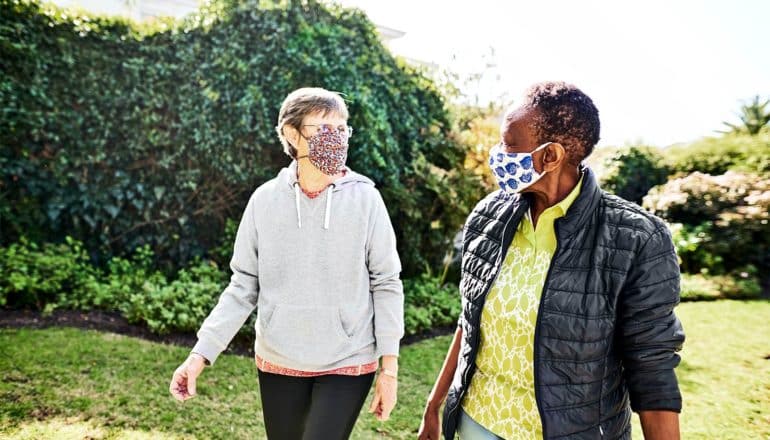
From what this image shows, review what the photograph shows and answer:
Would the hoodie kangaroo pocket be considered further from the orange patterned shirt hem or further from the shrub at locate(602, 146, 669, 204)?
the shrub at locate(602, 146, 669, 204)

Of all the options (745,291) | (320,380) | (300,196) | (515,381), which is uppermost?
(300,196)

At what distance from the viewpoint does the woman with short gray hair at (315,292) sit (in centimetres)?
238

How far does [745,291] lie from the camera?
9.25 meters

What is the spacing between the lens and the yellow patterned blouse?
1932mm

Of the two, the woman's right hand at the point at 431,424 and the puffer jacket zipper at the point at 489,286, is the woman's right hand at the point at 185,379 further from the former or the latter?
the puffer jacket zipper at the point at 489,286

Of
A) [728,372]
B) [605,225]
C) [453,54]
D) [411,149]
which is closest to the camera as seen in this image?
[605,225]

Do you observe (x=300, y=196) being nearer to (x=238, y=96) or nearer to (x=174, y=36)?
(x=238, y=96)

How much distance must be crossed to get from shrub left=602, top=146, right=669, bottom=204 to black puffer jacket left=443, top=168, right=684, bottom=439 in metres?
11.4

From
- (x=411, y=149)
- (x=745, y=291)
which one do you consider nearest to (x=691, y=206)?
(x=745, y=291)

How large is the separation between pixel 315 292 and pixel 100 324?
166 inches

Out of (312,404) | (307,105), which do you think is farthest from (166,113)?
(312,404)

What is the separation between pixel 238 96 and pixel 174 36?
44.9 inches

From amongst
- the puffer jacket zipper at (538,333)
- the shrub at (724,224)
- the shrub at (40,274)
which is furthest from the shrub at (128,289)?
the shrub at (724,224)

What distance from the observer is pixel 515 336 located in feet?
6.50
